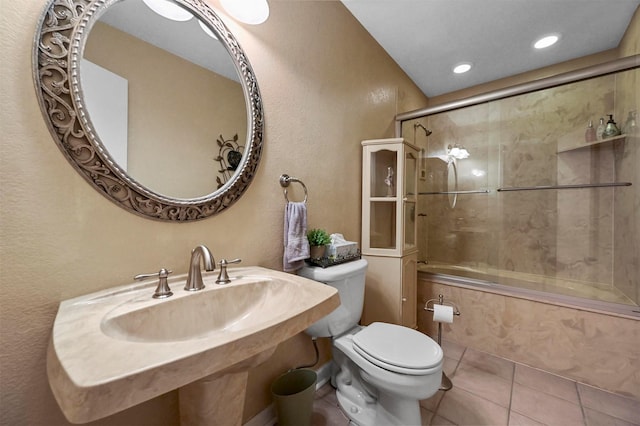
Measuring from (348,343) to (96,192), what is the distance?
120 cm

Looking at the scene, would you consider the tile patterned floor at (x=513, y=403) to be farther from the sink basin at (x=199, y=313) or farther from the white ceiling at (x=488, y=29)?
the white ceiling at (x=488, y=29)

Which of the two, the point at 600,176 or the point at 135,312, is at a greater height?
the point at 600,176

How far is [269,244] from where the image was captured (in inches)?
48.1

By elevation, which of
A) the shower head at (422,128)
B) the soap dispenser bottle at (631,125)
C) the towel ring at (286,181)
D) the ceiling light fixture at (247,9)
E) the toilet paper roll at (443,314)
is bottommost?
the toilet paper roll at (443,314)

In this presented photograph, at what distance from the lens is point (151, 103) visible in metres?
0.85

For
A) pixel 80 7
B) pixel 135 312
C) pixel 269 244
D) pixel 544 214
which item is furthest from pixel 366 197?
pixel 544 214

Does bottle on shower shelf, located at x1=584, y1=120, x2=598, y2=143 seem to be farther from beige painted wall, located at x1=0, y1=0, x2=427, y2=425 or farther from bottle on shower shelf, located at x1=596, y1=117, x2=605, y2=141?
beige painted wall, located at x1=0, y1=0, x2=427, y2=425

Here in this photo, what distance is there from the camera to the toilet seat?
40.5 inches

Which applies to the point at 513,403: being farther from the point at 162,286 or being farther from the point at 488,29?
the point at 488,29

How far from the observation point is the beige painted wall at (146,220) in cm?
62

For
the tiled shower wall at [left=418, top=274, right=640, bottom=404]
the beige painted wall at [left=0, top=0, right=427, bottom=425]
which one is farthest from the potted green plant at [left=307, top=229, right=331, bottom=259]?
the tiled shower wall at [left=418, top=274, right=640, bottom=404]

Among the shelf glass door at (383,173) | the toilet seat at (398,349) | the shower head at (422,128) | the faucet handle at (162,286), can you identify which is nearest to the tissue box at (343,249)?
the toilet seat at (398,349)

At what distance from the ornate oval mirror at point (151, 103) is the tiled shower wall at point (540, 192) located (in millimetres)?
1846

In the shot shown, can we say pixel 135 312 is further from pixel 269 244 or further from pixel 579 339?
pixel 579 339
